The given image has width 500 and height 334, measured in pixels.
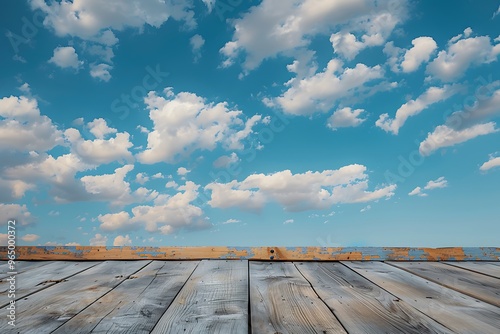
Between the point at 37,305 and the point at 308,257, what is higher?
the point at 308,257

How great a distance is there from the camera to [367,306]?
4.51 ft

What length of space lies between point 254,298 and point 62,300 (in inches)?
31.5

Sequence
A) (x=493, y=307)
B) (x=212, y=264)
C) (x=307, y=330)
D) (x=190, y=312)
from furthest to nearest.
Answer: (x=212, y=264), (x=493, y=307), (x=190, y=312), (x=307, y=330)

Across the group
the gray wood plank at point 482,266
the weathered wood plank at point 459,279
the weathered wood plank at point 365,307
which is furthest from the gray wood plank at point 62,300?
the gray wood plank at point 482,266

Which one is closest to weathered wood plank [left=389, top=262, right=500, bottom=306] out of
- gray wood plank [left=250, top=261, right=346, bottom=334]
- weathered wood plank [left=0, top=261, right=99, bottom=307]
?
gray wood plank [left=250, top=261, right=346, bottom=334]

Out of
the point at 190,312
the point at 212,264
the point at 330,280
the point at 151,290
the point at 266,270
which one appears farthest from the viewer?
the point at 212,264

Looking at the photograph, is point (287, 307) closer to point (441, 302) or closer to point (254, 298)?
point (254, 298)

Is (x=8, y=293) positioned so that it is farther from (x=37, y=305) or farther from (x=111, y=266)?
(x=111, y=266)

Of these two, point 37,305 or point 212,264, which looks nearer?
point 37,305

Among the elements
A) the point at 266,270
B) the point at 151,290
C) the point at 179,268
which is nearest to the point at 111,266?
the point at 179,268

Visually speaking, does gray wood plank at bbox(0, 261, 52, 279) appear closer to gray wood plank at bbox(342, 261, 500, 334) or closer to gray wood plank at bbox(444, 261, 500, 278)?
gray wood plank at bbox(342, 261, 500, 334)

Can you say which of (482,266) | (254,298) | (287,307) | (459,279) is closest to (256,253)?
(254,298)

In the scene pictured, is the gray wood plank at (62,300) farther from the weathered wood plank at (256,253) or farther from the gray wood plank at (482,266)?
the gray wood plank at (482,266)

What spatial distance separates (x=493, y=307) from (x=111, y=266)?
2011mm
